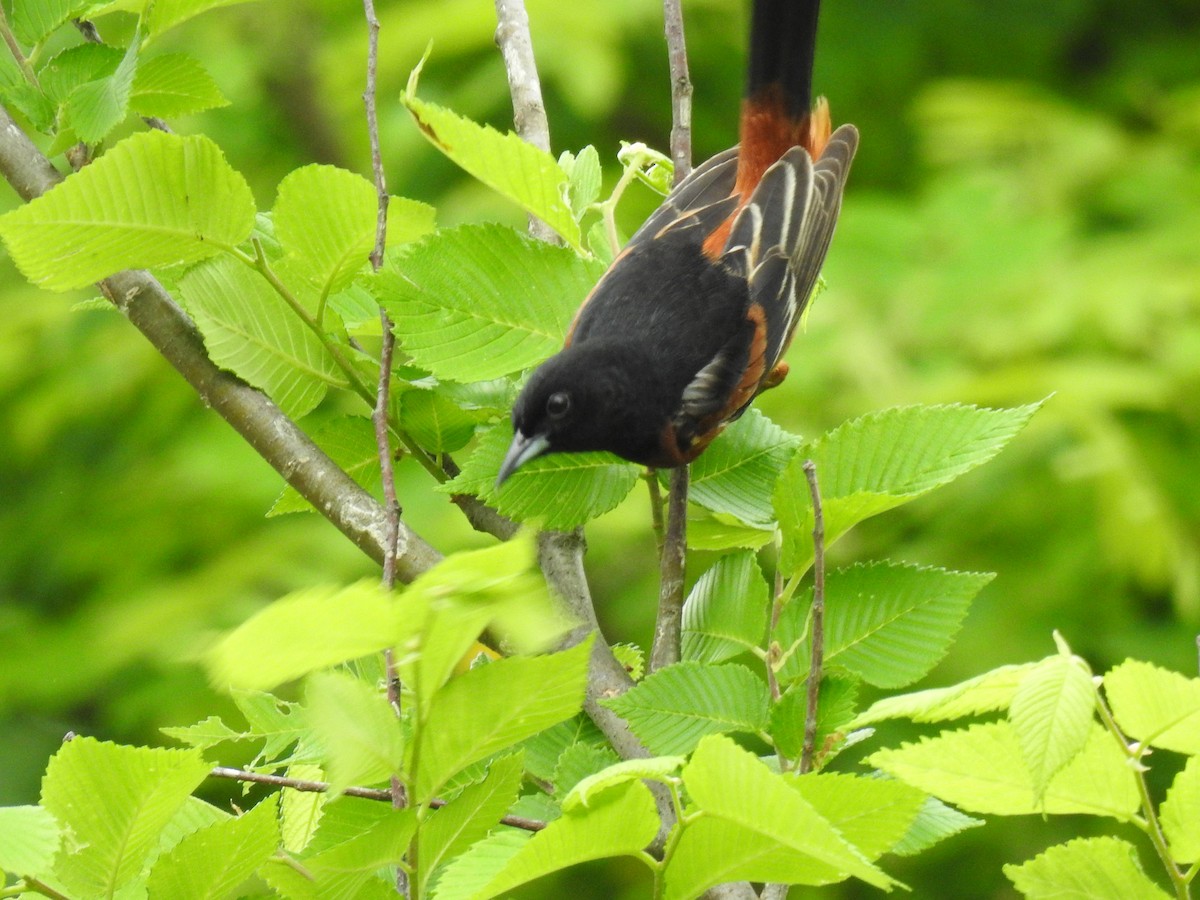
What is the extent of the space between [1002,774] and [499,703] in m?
0.43

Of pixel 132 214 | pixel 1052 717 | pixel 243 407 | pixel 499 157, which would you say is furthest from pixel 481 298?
pixel 1052 717

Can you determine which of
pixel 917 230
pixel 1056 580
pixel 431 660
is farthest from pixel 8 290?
pixel 431 660

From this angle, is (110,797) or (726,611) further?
(726,611)

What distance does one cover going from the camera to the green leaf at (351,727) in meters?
0.81

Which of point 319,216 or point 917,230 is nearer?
point 319,216

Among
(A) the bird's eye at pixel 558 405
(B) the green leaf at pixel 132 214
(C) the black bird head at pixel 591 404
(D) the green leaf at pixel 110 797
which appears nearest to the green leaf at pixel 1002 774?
(D) the green leaf at pixel 110 797

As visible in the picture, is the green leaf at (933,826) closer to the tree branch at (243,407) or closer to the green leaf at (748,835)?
the green leaf at (748,835)

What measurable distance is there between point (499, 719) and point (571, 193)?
998 millimetres

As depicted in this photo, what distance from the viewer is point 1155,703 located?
Result: 98 centimetres

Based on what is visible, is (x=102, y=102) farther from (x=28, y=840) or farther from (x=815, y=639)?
(x=815, y=639)

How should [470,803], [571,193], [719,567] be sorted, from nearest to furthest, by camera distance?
[470,803] → [719,567] → [571,193]

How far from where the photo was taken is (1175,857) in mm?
1027

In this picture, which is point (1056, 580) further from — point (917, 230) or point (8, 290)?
point (8, 290)

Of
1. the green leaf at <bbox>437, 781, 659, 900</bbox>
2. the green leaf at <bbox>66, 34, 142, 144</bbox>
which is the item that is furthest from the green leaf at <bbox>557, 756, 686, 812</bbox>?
the green leaf at <bbox>66, 34, 142, 144</bbox>
